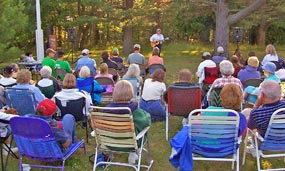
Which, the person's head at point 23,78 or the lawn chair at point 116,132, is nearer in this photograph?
the lawn chair at point 116,132

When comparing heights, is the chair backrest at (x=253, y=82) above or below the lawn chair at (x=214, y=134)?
above

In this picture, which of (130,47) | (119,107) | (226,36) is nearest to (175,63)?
→ (226,36)

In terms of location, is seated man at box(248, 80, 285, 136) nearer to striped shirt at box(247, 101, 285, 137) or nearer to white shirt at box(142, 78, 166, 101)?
striped shirt at box(247, 101, 285, 137)

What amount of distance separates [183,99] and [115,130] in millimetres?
1718

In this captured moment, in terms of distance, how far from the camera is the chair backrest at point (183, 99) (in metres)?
5.09

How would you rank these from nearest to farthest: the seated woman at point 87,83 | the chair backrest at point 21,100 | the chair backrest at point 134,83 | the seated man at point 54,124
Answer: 1. the seated man at point 54,124
2. the chair backrest at point 21,100
3. the seated woman at point 87,83
4. the chair backrest at point 134,83

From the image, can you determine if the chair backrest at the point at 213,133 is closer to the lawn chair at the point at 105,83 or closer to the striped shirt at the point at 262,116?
the striped shirt at the point at 262,116

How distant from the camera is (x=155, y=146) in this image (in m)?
5.05

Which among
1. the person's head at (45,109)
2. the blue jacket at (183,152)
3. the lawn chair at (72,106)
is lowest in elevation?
the blue jacket at (183,152)

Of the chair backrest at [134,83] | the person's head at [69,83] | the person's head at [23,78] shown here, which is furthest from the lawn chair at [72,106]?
the chair backrest at [134,83]

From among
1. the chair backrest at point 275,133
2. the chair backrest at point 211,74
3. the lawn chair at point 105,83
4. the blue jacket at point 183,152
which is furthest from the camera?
the chair backrest at point 211,74

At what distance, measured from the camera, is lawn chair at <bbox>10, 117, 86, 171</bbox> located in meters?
3.53

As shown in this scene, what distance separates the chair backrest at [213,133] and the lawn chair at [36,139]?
1405 millimetres

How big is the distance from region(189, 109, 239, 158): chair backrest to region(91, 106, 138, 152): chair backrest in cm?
62
